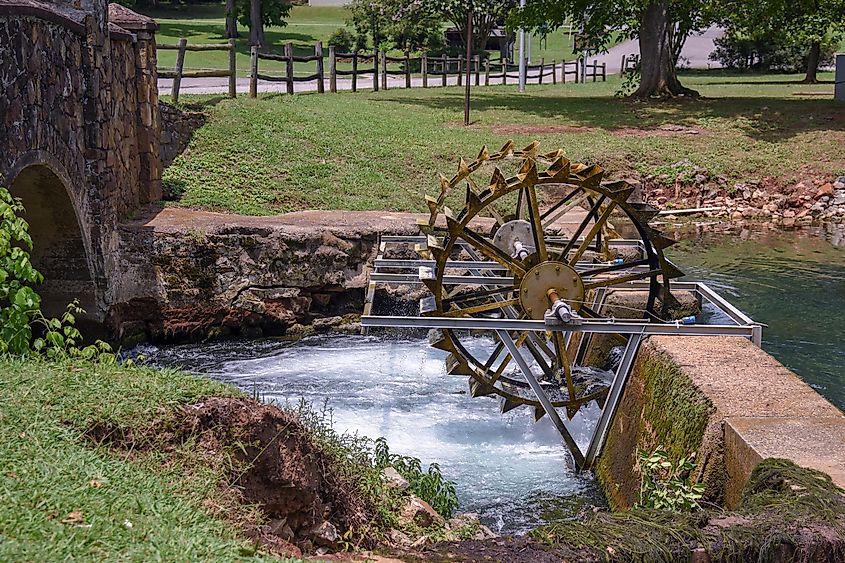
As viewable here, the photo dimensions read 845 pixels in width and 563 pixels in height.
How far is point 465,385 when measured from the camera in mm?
10883

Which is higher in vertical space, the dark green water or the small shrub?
the small shrub

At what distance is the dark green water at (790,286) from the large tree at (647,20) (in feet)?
33.4

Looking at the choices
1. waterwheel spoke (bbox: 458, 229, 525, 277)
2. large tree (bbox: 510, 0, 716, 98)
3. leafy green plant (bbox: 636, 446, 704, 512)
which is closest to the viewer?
leafy green plant (bbox: 636, 446, 704, 512)

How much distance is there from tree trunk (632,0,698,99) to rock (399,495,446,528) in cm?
2201

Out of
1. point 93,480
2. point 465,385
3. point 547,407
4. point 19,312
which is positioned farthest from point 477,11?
point 93,480

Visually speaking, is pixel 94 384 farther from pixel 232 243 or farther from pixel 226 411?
pixel 232 243

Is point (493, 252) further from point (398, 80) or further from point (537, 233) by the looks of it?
point (398, 80)

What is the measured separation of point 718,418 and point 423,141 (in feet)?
46.1

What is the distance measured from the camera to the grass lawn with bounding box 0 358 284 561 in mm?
3664

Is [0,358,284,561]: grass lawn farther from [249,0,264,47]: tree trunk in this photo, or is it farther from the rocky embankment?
[249,0,264,47]: tree trunk

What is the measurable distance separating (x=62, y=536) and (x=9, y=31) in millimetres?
6148

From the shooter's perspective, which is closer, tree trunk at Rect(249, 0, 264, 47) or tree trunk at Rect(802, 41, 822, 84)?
tree trunk at Rect(802, 41, 822, 84)

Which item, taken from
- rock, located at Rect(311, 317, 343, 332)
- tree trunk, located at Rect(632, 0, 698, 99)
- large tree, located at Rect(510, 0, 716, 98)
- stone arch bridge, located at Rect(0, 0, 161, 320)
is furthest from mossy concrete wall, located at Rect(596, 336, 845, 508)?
tree trunk, located at Rect(632, 0, 698, 99)

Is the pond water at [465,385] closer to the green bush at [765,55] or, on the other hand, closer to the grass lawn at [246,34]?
the grass lawn at [246,34]
